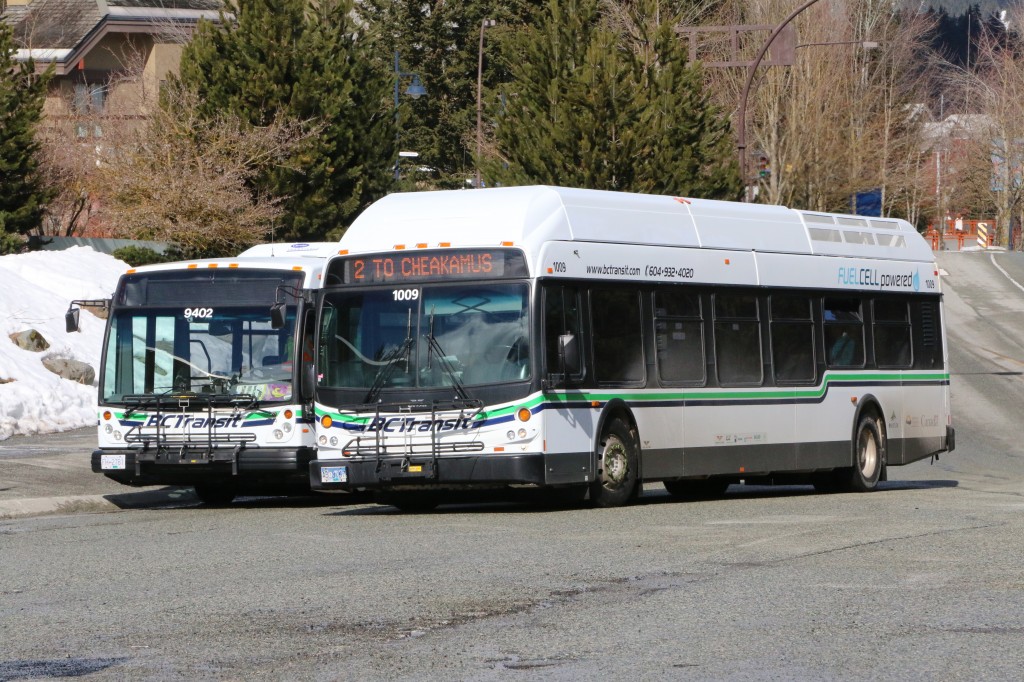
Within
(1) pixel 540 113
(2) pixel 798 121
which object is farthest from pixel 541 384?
(2) pixel 798 121

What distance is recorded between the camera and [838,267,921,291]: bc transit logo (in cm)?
2095

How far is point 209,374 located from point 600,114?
68.3 feet

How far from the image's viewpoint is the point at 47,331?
3048 cm

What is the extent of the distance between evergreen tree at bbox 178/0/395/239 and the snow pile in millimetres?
5298

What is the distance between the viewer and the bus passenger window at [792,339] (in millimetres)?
19516

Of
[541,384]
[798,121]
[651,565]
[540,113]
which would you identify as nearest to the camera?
[651,565]

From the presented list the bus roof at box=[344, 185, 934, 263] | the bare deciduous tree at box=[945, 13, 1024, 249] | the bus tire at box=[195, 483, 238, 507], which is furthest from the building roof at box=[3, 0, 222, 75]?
the bus roof at box=[344, 185, 934, 263]

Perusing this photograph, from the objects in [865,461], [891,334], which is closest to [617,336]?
[865,461]

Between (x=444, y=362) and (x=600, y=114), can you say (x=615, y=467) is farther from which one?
(x=600, y=114)

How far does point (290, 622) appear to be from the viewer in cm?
909

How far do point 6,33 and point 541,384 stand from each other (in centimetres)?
2647

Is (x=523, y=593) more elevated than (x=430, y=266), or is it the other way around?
(x=430, y=266)

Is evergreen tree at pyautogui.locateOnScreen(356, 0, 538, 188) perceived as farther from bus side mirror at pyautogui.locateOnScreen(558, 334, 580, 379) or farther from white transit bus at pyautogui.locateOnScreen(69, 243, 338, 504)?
bus side mirror at pyautogui.locateOnScreen(558, 334, 580, 379)

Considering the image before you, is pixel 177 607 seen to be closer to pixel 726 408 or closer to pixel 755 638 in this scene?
pixel 755 638
